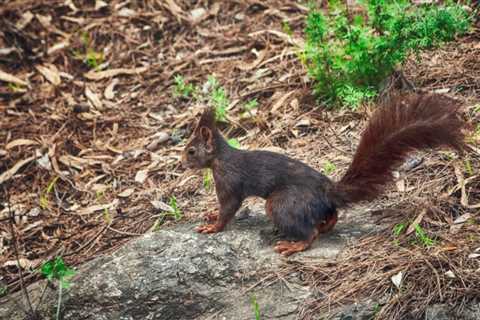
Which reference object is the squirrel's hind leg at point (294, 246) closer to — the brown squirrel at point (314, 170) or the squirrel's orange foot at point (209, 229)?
the brown squirrel at point (314, 170)

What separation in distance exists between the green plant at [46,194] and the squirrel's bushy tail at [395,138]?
8.52 ft

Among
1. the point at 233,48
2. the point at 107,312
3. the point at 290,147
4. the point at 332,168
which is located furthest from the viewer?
the point at 233,48

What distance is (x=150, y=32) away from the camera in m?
7.41

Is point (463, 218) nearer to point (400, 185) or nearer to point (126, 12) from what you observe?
point (400, 185)

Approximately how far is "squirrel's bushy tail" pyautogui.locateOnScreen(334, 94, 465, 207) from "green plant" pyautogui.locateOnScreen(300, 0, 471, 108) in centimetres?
111

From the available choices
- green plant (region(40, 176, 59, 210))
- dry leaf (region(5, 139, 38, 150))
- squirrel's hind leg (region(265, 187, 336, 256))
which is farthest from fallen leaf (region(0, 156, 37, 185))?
squirrel's hind leg (region(265, 187, 336, 256))

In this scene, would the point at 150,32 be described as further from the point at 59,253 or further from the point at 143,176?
the point at 59,253

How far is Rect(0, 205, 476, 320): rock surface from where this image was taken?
394 centimetres

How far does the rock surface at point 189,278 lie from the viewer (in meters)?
3.94

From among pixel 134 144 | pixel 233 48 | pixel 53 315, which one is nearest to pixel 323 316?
pixel 53 315

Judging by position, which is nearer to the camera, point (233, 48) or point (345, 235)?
point (345, 235)

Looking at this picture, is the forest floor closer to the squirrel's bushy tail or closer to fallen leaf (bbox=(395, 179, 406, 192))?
fallen leaf (bbox=(395, 179, 406, 192))

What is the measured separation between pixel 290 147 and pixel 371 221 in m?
1.31

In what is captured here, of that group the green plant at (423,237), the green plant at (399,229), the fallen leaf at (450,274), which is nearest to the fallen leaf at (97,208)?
the green plant at (399,229)
